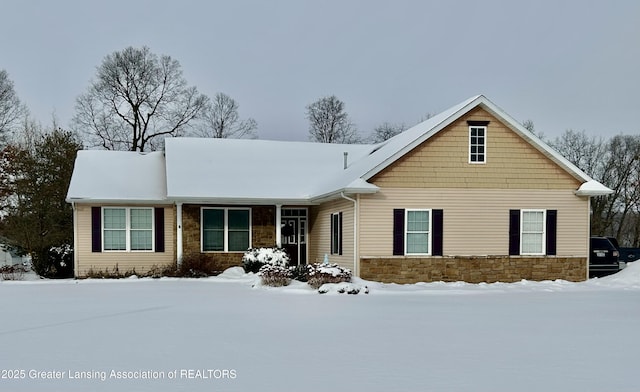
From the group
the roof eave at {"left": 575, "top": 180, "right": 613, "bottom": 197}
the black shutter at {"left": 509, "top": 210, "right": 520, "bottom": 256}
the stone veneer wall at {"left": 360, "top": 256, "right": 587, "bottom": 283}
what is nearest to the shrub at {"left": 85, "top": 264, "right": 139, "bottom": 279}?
the stone veneer wall at {"left": 360, "top": 256, "right": 587, "bottom": 283}

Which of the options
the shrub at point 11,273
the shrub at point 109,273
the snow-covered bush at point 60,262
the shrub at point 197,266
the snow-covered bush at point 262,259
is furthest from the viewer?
the snow-covered bush at point 60,262

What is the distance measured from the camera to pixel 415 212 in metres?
18.7

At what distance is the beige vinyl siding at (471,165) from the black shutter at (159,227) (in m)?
8.43

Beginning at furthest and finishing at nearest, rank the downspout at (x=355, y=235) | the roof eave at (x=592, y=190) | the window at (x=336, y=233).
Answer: the window at (x=336, y=233) → the roof eave at (x=592, y=190) → the downspout at (x=355, y=235)

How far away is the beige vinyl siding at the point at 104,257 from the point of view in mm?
21797

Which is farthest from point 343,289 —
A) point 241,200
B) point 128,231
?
point 128,231

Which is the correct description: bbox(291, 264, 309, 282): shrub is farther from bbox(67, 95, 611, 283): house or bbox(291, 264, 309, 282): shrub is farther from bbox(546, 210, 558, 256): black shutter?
bbox(546, 210, 558, 256): black shutter

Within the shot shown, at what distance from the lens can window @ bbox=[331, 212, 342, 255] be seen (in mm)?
19922

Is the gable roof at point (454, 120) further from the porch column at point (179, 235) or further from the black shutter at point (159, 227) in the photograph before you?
the black shutter at point (159, 227)

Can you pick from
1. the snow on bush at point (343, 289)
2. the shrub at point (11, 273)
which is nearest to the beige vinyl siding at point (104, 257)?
the shrub at point (11, 273)

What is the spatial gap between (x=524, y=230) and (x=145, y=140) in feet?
91.0

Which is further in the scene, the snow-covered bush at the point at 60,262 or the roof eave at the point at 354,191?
the snow-covered bush at the point at 60,262

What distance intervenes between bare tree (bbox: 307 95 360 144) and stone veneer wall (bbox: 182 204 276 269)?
27195 mm

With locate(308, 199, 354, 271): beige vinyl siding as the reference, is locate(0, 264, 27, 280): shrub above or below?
below
